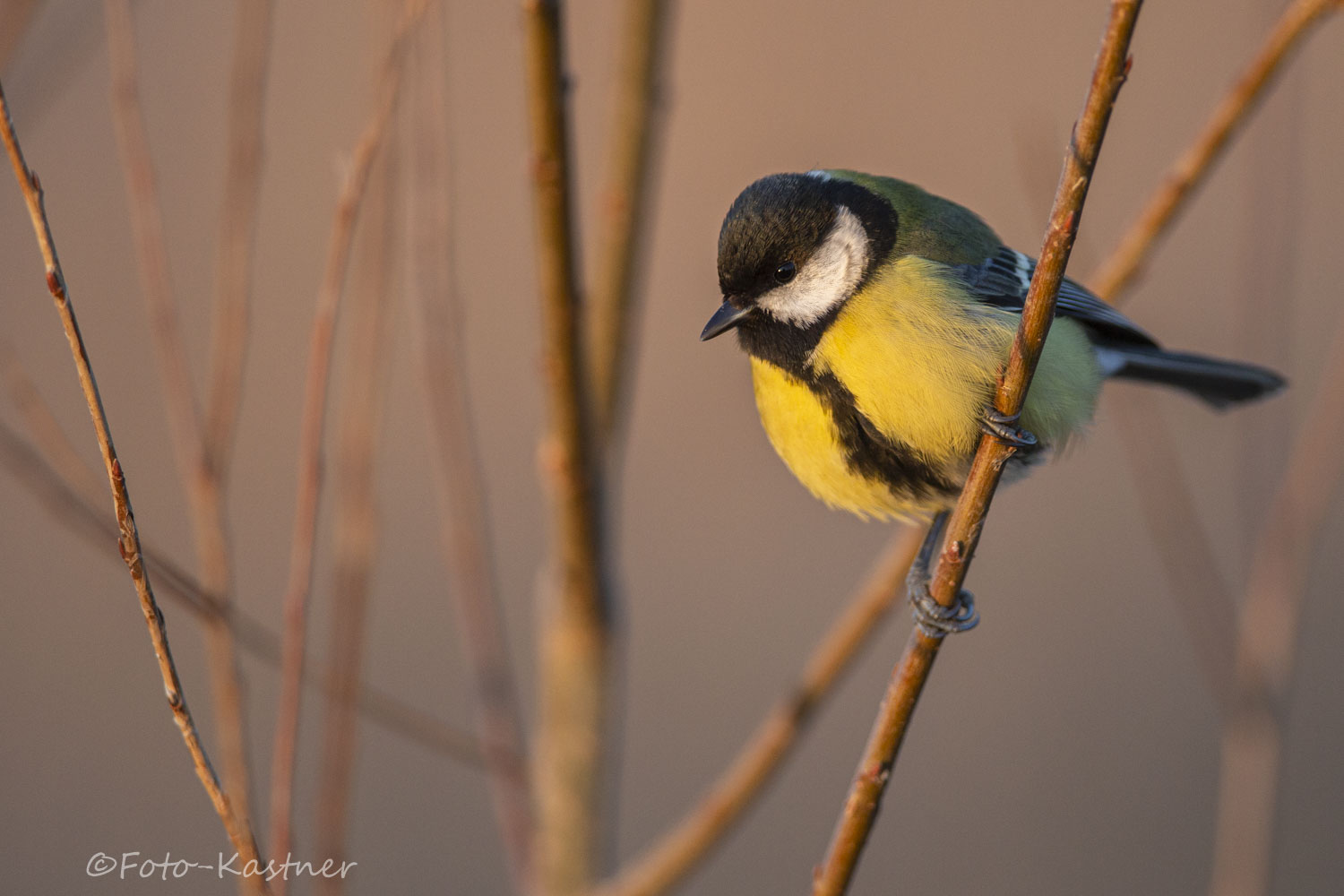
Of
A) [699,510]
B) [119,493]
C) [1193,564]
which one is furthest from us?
[699,510]

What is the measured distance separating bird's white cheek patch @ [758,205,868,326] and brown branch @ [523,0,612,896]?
1.64 ft

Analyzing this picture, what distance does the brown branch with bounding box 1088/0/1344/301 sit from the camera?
5.64 ft

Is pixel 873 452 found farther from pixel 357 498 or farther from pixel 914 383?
pixel 357 498

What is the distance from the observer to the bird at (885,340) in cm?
193

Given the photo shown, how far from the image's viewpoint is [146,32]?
16.1 ft

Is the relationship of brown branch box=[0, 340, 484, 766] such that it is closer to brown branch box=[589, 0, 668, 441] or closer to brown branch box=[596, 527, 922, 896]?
brown branch box=[596, 527, 922, 896]

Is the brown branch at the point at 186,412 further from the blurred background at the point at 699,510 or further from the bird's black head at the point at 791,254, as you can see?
the blurred background at the point at 699,510

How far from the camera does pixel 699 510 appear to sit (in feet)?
16.7

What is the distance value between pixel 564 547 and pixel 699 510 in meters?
3.10

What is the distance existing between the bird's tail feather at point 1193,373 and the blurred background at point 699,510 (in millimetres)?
1338

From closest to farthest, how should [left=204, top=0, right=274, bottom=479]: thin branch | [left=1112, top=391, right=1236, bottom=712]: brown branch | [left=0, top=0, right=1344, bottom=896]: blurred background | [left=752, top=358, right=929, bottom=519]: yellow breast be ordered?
[left=204, top=0, right=274, bottom=479]: thin branch, [left=752, top=358, right=929, bottom=519]: yellow breast, [left=1112, top=391, right=1236, bottom=712]: brown branch, [left=0, top=0, right=1344, bottom=896]: blurred background

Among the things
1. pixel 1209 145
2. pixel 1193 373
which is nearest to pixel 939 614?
pixel 1209 145

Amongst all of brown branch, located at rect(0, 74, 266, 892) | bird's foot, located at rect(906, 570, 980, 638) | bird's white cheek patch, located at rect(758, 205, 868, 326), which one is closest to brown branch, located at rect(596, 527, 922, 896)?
bird's foot, located at rect(906, 570, 980, 638)

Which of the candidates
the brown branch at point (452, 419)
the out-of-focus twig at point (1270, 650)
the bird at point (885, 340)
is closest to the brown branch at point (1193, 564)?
the out-of-focus twig at point (1270, 650)
